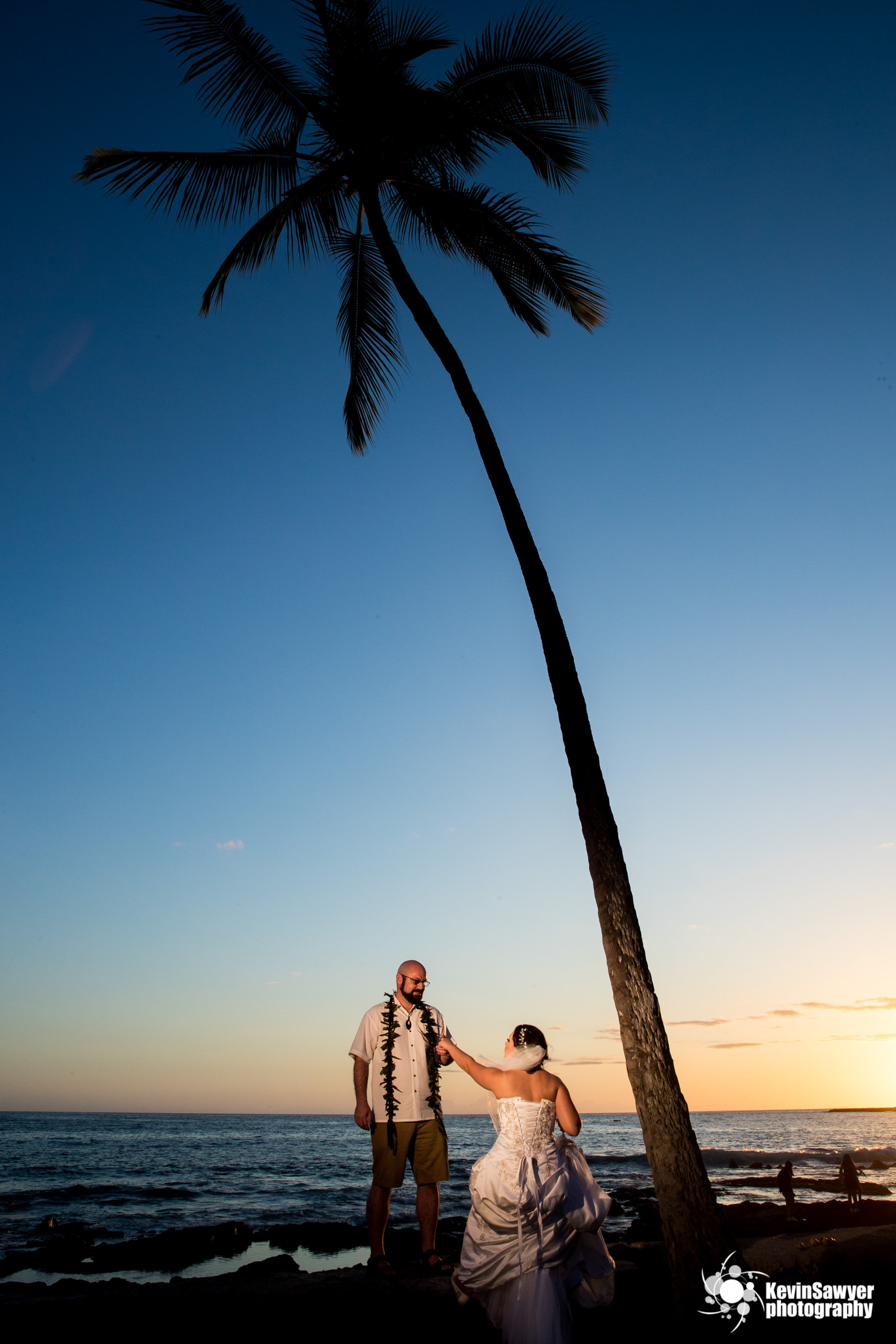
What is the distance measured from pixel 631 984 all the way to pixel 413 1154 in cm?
225

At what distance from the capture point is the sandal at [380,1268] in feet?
18.0

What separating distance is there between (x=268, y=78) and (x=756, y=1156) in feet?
192

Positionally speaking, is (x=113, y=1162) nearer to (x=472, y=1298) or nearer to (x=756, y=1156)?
(x=756, y=1156)

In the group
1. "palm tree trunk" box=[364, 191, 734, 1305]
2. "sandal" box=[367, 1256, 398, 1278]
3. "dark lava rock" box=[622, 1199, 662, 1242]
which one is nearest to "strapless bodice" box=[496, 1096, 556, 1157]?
"palm tree trunk" box=[364, 191, 734, 1305]

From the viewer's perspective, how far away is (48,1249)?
44.1ft

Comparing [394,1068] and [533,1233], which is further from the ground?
[394,1068]

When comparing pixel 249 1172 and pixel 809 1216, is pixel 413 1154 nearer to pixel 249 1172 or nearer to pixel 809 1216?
pixel 809 1216

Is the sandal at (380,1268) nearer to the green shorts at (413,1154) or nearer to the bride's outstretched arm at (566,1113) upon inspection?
the green shorts at (413,1154)

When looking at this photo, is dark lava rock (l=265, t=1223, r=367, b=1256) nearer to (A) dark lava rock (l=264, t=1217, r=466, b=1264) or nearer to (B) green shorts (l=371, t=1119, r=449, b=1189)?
(A) dark lava rock (l=264, t=1217, r=466, b=1264)

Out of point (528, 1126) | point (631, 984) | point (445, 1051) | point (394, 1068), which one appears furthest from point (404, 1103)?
point (631, 984)

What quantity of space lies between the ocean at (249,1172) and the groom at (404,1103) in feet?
26.4

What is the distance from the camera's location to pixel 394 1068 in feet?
19.7

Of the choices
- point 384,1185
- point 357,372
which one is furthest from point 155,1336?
point 357,372

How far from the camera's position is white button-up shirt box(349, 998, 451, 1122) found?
19.4 ft
